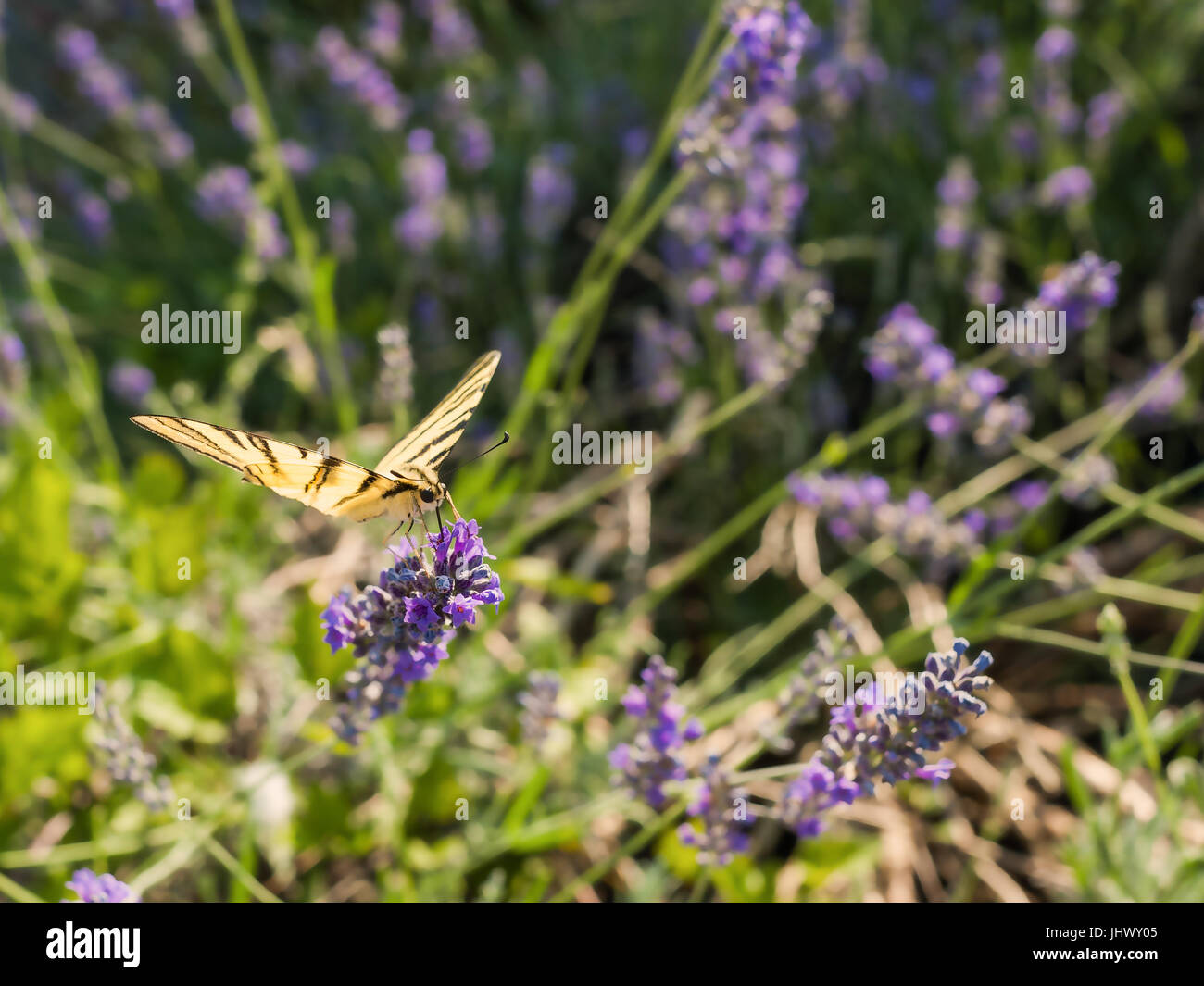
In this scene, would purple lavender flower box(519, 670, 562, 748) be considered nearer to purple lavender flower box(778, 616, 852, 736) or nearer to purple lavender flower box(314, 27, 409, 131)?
purple lavender flower box(778, 616, 852, 736)

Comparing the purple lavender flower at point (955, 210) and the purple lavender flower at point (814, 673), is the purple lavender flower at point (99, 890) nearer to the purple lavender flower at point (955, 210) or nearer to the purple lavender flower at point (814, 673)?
the purple lavender flower at point (814, 673)

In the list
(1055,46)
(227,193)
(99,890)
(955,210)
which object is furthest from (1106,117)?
(99,890)

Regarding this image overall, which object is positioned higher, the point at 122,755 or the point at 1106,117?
the point at 1106,117

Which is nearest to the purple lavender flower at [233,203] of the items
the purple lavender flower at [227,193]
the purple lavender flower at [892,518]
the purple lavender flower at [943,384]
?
the purple lavender flower at [227,193]

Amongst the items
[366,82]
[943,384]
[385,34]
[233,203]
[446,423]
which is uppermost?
[385,34]

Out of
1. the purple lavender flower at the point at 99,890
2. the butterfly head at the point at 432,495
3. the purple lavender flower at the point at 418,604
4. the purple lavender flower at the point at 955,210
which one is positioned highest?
the purple lavender flower at the point at 955,210

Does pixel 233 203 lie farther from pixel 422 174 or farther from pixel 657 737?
pixel 657 737
